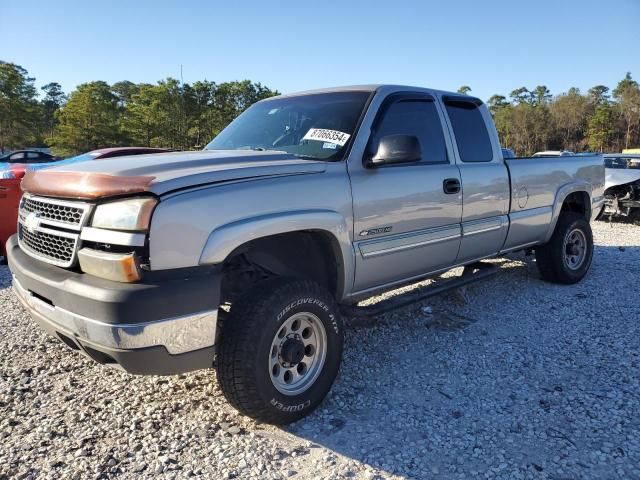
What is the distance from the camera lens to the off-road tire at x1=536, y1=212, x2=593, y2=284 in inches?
211

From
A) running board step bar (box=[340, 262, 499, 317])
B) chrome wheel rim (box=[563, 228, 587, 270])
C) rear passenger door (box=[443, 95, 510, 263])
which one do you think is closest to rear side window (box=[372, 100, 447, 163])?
rear passenger door (box=[443, 95, 510, 263])

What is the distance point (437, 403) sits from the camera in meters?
3.05

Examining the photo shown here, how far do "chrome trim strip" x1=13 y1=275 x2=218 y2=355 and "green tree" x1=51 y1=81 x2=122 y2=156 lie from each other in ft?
165

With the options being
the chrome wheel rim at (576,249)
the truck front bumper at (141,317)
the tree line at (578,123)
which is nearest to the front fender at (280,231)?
the truck front bumper at (141,317)

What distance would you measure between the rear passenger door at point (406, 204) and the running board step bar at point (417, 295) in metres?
0.18

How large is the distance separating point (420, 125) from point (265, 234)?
187 cm

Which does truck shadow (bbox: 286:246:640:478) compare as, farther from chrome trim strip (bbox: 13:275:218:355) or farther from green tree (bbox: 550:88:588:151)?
green tree (bbox: 550:88:588:151)

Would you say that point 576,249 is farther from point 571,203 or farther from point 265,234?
point 265,234

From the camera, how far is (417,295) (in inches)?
150

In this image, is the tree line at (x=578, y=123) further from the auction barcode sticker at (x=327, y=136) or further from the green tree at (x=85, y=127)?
the auction barcode sticker at (x=327, y=136)

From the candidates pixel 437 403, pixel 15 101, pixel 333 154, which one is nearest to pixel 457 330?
pixel 437 403

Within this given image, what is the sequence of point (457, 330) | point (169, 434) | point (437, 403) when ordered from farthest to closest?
point (457, 330)
point (437, 403)
point (169, 434)

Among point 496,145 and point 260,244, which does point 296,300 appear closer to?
point 260,244

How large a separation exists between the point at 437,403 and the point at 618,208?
976cm
